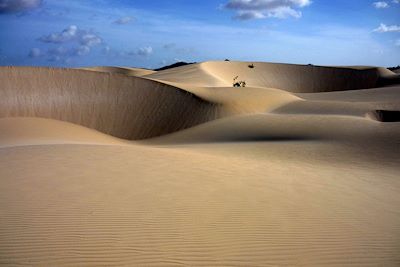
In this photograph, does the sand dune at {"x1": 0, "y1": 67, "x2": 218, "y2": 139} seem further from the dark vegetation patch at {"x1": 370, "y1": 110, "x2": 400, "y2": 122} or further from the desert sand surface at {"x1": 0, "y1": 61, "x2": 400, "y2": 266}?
the dark vegetation patch at {"x1": 370, "y1": 110, "x2": 400, "y2": 122}

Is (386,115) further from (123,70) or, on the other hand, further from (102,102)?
(123,70)

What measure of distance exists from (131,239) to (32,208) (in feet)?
6.44

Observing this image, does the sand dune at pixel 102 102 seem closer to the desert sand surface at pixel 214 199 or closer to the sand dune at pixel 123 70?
the desert sand surface at pixel 214 199

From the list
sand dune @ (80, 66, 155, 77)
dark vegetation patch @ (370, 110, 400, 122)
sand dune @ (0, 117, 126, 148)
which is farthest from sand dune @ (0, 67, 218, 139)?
sand dune @ (80, 66, 155, 77)

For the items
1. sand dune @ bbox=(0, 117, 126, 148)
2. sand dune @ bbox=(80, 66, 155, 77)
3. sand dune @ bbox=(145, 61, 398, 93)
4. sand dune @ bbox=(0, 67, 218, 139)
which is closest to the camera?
sand dune @ bbox=(0, 117, 126, 148)

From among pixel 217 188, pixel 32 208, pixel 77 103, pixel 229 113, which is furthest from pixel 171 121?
pixel 32 208

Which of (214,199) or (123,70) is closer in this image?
(214,199)

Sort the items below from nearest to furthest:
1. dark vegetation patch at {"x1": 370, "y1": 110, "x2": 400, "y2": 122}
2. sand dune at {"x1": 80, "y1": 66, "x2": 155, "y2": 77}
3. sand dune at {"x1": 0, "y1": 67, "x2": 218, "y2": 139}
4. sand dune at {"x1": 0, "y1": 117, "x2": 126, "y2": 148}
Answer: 1. sand dune at {"x1": 0, "y1": 117, "x2": 126, "y2": 148}
2. dark vegetation patch at {"x1": 370, "y1": 110, "x2": 400, "y2": 122}
3. sand dune at {"x1": 0, "y1": 67, "x2": 218, "y2": 139}
4. sand dune at {"x1": 80, "y1": 66, "x2": 155, "y2": 77}

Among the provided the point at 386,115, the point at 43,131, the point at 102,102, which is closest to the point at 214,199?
the point at 43,131

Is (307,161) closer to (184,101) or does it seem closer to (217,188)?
(217,188)

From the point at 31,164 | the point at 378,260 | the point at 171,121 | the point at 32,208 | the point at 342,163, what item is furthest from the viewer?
the point at 171,121

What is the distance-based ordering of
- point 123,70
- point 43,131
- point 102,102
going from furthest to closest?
point 123,70 < point 102,102 < point 43,131

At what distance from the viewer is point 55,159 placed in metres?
9.52

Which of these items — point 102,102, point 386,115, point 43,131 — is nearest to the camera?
point 43,131
